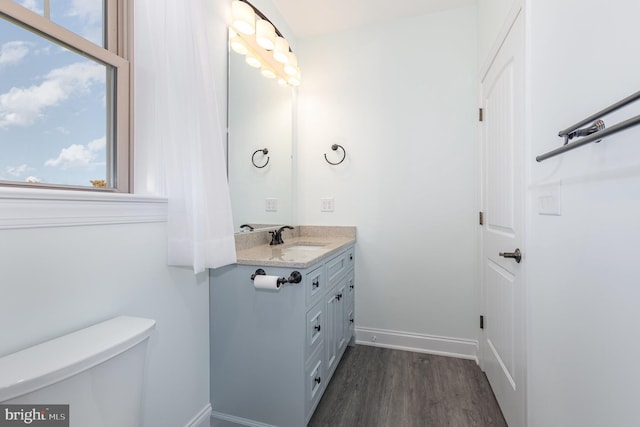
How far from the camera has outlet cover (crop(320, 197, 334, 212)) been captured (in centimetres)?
244

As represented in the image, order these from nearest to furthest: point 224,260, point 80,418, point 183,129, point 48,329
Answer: point 80,418
point 48,329
point 183,129
point 224,260

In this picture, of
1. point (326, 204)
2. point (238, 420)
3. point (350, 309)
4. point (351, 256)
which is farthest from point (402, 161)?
point (238, 420)

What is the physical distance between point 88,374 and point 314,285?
0.94 m

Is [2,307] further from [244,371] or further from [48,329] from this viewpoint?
[244,371]

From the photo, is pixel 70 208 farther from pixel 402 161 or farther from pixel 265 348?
pixel 402 161

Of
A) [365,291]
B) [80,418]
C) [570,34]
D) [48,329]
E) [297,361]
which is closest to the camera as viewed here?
[80,418]

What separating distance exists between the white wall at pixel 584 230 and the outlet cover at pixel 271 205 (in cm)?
158

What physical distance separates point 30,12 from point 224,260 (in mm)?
992

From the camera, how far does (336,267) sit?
6.05ft

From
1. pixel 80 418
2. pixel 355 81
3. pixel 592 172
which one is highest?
pixel 355 81

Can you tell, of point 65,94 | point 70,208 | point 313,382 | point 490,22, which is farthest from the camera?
point 490,22

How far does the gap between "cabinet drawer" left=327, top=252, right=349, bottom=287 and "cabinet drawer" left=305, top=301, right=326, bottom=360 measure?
0.69 ft

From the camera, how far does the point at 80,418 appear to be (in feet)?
2.22

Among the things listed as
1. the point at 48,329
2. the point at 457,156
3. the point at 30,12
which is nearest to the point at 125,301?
the point at 48,329
